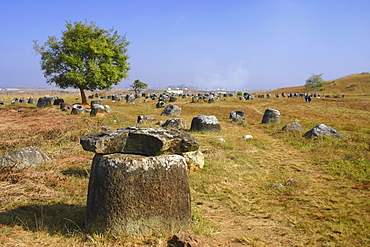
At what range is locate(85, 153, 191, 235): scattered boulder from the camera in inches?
165

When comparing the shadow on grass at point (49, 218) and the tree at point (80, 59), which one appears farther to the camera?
the tree at point (80, 59)

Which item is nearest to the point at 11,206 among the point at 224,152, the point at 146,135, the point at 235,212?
the point at 146,135

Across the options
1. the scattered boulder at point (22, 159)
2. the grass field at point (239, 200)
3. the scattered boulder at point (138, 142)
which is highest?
the scattered boulder at point (138, 142)

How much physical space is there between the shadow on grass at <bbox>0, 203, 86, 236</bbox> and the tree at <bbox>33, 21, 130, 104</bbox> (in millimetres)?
26293

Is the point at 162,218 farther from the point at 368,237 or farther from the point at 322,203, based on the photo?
the point at 322,203

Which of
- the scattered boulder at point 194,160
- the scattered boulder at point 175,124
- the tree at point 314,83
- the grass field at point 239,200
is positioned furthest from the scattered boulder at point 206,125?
the tree at point 314,83

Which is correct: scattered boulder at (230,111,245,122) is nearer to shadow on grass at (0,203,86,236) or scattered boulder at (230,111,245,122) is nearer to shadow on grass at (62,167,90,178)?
shadow on grass at (62,167,90,178)

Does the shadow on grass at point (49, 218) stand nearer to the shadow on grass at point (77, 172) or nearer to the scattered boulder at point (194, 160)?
the shadow on grass at point (77, 172)

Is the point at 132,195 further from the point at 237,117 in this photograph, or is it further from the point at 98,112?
the point at 98,112

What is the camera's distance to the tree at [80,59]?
99.8 ft

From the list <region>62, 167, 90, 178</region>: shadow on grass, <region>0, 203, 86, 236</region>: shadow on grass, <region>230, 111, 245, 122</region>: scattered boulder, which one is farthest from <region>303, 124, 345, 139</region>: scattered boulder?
<region>0, 203, 86, 236</region>: shadow on grass

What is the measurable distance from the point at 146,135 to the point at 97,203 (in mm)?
1212

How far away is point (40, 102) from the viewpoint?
31781 mm

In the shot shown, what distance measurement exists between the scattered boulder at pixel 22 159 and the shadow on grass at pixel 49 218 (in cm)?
211
